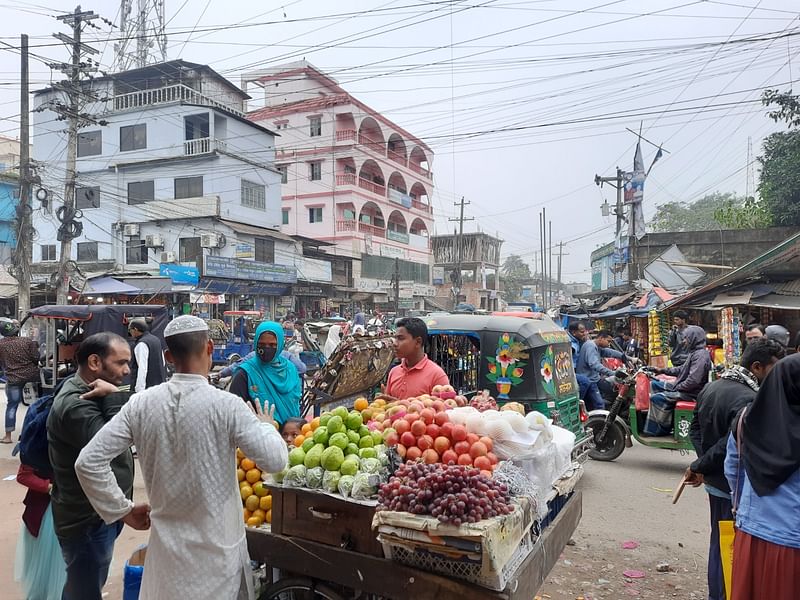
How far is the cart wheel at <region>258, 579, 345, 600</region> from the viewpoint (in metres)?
2.80

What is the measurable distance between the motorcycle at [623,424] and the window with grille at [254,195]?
23768 mm

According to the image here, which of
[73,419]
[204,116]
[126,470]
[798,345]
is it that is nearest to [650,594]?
[798,345]

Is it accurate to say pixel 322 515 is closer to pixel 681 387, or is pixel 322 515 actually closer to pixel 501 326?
pixel 501 326

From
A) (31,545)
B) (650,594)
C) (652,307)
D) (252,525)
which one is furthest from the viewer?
(652,307)

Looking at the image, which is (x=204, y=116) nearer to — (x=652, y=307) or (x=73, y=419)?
Result: (x=652, y=307)

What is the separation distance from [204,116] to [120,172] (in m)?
5.44

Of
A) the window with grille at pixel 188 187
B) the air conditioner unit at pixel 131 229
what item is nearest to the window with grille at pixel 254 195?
the window with grille at pixel 188 187

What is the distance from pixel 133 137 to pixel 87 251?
6349 millimetres

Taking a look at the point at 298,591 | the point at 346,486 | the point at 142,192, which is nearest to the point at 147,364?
the point at 298,591

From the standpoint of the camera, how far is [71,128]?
1691 centimetres

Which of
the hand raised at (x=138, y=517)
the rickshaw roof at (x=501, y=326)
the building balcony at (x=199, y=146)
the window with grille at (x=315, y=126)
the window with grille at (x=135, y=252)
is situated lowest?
the hand raised at (x=138, y=517)

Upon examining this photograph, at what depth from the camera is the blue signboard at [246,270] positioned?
2280cm

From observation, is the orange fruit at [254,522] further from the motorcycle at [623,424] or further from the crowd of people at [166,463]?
the motorcycle at [623,424]

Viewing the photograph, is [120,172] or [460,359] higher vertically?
[120,172]
